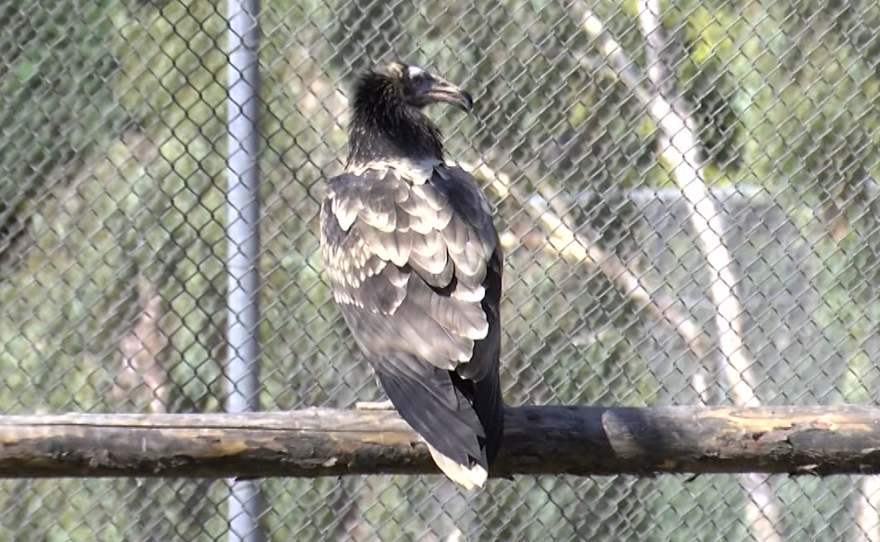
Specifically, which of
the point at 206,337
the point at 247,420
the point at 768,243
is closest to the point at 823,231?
the point at 768,243

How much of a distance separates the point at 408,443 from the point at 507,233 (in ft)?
7.87

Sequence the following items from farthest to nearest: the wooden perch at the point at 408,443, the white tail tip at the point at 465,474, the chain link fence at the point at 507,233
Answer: the chain link fence at the point at 507,233 → the wooden perch at the point at 408,443 → the white tail tip at the point at 465,474

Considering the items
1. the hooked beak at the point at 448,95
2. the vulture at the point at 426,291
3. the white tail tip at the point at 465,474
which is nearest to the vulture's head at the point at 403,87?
the hooked beak at the point at 448,95

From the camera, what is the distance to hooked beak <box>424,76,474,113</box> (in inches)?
147

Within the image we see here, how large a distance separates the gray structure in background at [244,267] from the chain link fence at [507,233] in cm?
28

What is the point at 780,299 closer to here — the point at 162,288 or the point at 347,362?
the point at 347,362

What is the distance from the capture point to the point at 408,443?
257cm

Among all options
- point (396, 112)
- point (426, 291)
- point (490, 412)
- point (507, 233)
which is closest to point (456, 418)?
point (490, 412)

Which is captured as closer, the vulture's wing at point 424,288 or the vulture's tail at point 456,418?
the vulture's tail at point 456,418

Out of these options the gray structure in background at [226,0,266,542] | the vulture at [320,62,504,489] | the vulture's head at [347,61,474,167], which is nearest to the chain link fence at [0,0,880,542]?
the gray structure in background at [226,0,266,542]

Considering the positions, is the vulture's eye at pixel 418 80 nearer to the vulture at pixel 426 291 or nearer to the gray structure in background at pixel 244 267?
the vulture at pixel 426 291

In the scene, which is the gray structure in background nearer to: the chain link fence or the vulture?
the chain link fence

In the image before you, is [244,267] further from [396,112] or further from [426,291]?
[426,291]

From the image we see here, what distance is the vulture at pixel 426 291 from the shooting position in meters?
2.48
